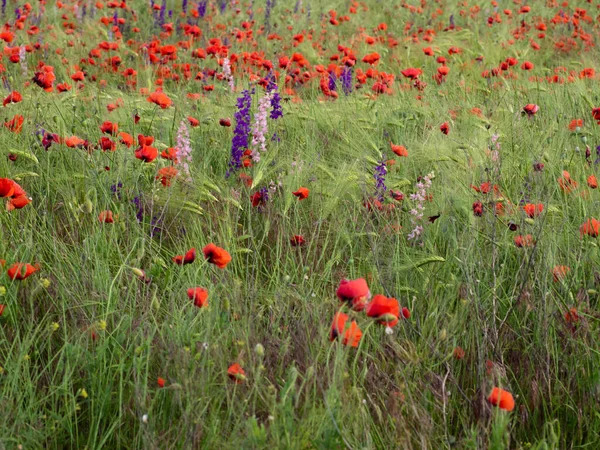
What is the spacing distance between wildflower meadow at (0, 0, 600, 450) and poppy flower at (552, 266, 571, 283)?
0.02 m

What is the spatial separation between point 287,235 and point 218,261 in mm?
633

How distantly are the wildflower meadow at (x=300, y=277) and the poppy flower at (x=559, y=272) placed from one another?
18 millimetres

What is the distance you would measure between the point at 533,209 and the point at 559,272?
0.23 m

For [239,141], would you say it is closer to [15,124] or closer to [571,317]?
[15,124]

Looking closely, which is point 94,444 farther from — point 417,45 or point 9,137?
point 417,45

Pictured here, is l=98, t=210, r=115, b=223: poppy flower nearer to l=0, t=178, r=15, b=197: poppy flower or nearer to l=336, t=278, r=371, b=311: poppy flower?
l=0, t=178, r=15, b=197: poppy flower

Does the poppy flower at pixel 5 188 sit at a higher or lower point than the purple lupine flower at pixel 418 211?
higher

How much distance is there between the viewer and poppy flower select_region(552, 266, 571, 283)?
5.78ft

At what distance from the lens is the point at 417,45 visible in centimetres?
550

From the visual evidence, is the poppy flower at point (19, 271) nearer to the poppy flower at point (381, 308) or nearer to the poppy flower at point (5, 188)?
the poppy flower at point (5, 188)

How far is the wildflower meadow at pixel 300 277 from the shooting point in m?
1.39

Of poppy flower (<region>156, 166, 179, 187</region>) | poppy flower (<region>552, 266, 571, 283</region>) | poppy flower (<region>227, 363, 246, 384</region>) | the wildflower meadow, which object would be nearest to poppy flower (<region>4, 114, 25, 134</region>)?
the wildflower meadow

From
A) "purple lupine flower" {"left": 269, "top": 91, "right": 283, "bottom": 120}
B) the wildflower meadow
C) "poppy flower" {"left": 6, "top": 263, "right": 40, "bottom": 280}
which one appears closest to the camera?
the wildflower meadow

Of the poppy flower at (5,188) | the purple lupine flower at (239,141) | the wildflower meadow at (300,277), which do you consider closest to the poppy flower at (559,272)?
the wildflower meadow at (300,277)
